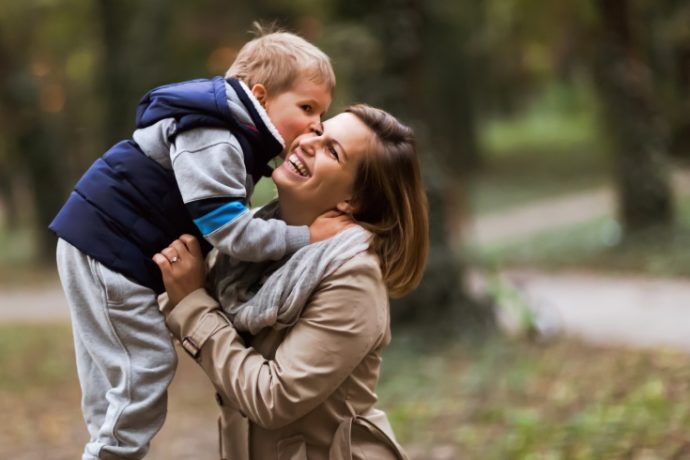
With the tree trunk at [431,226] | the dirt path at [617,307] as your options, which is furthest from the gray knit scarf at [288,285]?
the tree trunk at [431,226]

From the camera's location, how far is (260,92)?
2664mm

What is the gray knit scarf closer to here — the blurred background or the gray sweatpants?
the gray sweatpants

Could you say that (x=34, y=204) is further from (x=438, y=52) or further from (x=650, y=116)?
(x=650, y=116)

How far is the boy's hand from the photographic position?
2.51 m

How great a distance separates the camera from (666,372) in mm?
6781

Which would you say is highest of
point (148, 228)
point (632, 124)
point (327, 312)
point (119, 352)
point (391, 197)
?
point (391, 197)

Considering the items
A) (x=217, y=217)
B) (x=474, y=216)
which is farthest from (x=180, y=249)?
(x=474, y=216)

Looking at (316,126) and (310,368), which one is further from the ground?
(316,126)

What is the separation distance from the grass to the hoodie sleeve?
3.20 m

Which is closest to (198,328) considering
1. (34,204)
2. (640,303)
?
(640,303)

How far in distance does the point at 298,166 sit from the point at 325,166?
0.08 meters

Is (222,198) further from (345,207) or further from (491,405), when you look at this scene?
(491,405)

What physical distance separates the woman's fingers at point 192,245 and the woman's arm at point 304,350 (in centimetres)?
19

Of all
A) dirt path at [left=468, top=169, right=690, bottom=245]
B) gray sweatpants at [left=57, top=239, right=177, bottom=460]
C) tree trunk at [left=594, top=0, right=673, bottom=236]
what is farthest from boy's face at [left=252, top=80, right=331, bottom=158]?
dirt path at [left=468, top=169, right=690, bottom=245]
